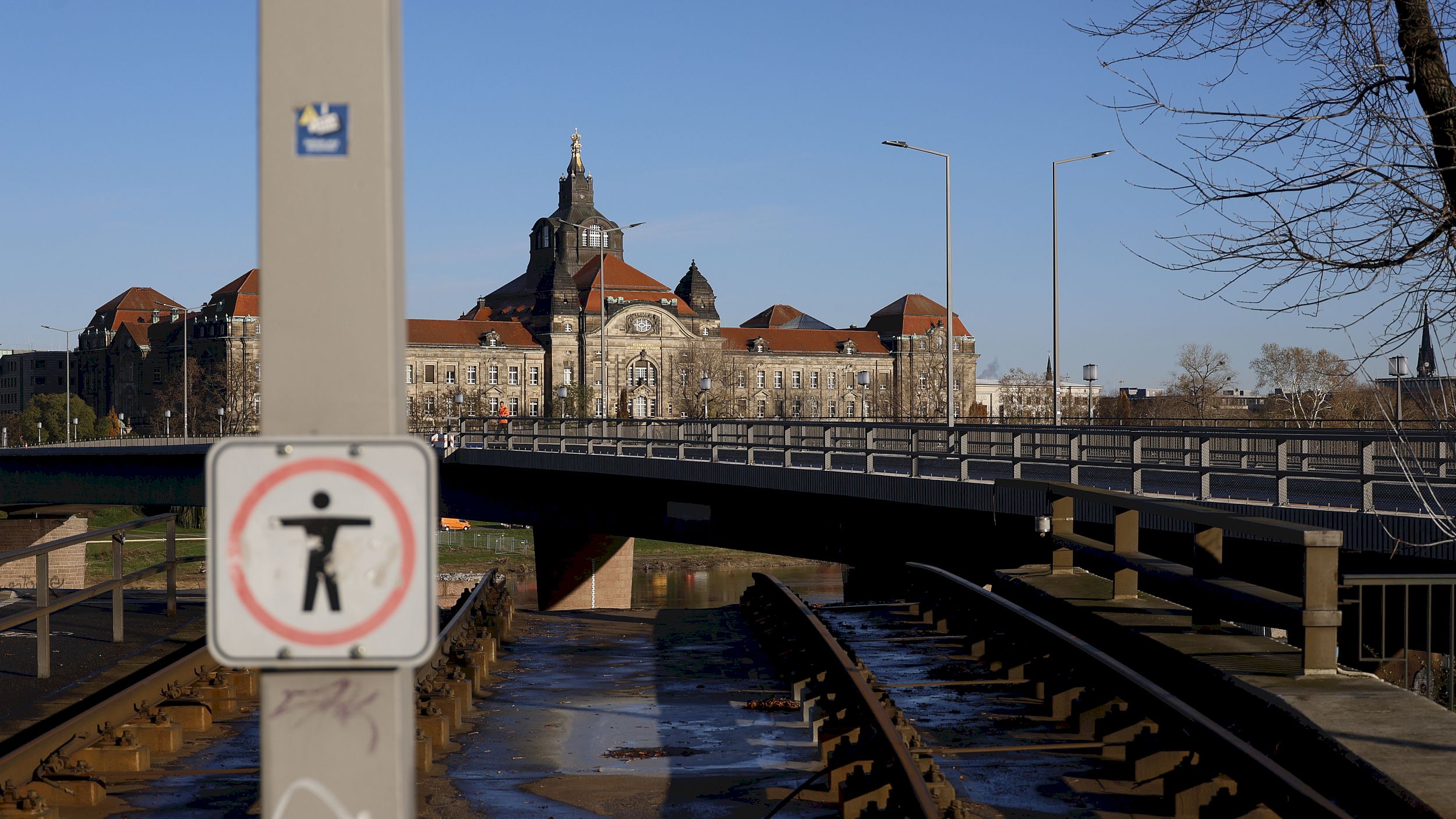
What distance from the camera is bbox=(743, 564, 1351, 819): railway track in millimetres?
6527

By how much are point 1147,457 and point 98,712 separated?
111 feet

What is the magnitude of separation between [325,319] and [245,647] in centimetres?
65

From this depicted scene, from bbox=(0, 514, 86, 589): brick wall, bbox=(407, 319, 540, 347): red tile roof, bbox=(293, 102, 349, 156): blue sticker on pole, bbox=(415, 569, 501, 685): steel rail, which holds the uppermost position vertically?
bbox=(407, 319, 540, 347): red tile roof

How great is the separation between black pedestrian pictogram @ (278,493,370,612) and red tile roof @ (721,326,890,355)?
169293 millimetres

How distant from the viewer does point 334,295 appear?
276 cm

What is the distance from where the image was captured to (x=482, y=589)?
52.3ft

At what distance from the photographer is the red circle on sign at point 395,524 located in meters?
2.74

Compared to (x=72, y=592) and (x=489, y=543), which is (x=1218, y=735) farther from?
(x=489, y=543)

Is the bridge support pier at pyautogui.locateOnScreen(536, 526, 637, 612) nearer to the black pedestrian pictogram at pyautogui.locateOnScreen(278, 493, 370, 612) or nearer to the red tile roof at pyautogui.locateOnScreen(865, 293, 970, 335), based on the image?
the black pedestrian pictogram at pyautogui.locateOnScreen(278, 493, 370, 612)

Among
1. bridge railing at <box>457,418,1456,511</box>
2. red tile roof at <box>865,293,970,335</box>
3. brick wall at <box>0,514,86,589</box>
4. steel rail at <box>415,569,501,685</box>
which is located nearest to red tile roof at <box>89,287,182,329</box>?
red tile roof at <box>865,293,970,335</box>

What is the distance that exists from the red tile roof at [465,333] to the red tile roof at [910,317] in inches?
1842

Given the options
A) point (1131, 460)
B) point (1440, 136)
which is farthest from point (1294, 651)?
point (1131, 460)

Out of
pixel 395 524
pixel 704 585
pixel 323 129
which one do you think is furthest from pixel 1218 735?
pixel 704 585

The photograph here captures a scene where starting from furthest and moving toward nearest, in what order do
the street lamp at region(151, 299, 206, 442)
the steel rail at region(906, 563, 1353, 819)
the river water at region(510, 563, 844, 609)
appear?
the street lamp at region(151, 299, 206, 442)
the river water at region(510, 563, 844, 609)
the steel rail at region(906, 563, 1353, 819)
